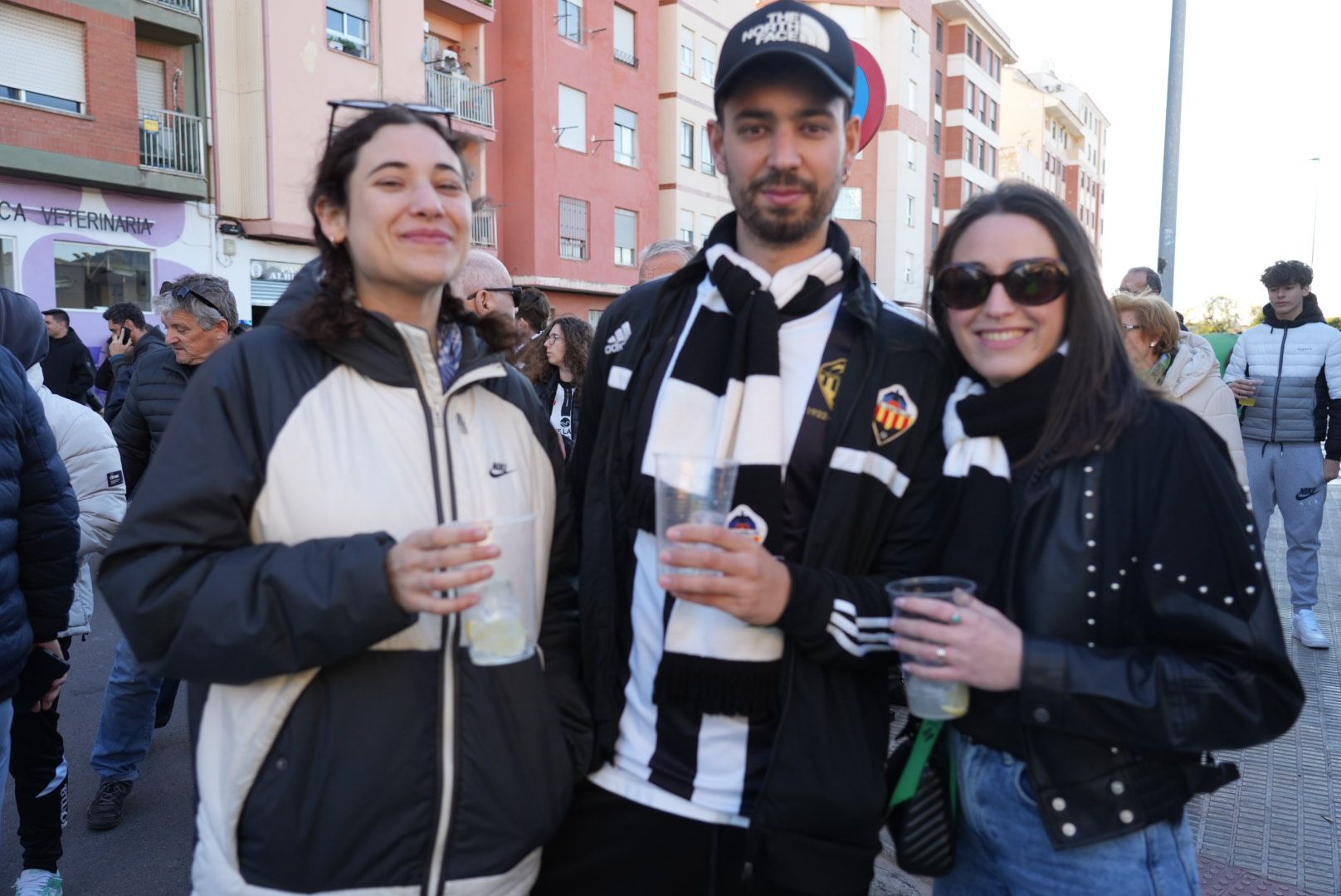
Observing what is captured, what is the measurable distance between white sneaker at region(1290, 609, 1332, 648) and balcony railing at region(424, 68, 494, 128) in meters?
20.6

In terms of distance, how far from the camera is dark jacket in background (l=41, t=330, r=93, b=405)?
1016cm

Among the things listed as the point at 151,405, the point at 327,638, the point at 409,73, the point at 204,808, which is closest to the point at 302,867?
the point at 204,808

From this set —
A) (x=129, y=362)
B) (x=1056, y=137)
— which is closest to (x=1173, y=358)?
(x=129, y=362)

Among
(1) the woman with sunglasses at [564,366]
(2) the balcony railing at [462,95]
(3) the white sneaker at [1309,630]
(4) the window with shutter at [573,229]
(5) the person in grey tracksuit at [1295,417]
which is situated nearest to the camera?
(1) the woman with sunglasses at [564,366]

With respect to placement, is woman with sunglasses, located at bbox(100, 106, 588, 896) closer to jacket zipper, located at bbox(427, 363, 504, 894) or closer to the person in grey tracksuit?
jacket zipper, located at bbox(427, 363, 504, 894)

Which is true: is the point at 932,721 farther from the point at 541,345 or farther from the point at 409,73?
the point at 409,73

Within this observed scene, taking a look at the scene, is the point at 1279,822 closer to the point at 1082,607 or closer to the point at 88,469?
the point at 1082,607

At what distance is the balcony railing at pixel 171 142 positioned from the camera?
17109mm

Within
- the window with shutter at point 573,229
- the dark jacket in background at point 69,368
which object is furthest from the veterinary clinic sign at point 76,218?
the window with shutter at point 573,229

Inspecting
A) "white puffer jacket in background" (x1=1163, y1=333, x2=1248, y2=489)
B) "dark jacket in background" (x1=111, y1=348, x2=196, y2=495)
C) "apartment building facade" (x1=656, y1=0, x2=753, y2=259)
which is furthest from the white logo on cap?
"apartment building facade" (x1=656, y1=0, x2=753, y2=259)

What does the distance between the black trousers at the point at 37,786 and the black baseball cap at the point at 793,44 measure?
3.32 metres

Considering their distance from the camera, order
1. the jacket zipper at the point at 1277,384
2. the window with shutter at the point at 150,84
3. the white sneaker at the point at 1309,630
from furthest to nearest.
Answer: the window with shutter at the point at 150,84 → the jacket zipper at the point at 1277,384 → the white sneaker at the point at 1309,630

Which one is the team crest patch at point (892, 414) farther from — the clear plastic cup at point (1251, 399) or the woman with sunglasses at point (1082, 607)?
the clear plastic cup at point (1251, 399)

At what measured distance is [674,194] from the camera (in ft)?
99.7
